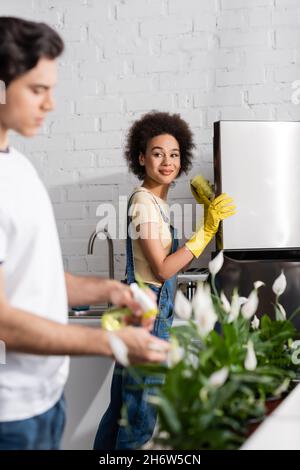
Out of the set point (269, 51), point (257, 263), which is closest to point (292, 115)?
point (269, 51)

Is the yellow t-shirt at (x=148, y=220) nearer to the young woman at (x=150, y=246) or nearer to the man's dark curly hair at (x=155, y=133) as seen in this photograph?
the young woman at (x=150, y=246)

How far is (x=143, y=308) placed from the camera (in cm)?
117

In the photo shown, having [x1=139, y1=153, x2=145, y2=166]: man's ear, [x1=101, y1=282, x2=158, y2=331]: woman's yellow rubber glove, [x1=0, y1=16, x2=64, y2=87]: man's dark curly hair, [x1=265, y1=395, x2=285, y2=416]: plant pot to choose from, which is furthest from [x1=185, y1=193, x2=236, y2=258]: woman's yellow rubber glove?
[x1=0, y1=16, x2=64, y2=87]: man's dark curly hair

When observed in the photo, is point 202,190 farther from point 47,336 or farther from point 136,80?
point 47,336

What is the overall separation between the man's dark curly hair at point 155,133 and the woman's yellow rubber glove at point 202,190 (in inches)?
12.5

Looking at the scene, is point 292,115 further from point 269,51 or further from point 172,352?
point 172,352

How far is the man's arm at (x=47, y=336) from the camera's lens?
1.02 metres

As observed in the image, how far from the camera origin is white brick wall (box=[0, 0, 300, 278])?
124 inches

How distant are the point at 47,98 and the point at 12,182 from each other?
0.15m

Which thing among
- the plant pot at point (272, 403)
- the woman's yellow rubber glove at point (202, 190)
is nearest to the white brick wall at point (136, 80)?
the woman's yellow rubber glove at point (202, 190)

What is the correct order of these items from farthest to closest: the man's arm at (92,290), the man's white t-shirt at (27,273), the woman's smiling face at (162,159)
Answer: the woman's smiling face at (162,159), the man's arm at (92,290), the man's white t-shirt at (27,273)

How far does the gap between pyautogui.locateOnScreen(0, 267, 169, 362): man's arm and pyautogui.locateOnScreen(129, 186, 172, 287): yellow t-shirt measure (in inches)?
49.4

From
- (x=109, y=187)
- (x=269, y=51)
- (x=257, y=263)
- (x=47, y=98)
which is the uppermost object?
(x=269, y=51)

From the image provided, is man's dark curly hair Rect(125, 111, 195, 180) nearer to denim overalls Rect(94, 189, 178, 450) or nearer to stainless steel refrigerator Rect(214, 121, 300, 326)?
stainless steel refrigerator Rect(214, 121, 300, 326)
